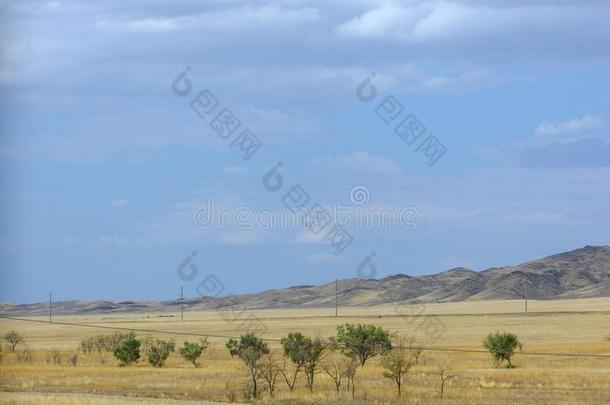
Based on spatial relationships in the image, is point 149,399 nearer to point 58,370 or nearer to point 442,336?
point 58,370

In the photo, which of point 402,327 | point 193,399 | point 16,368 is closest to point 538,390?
point 193,399

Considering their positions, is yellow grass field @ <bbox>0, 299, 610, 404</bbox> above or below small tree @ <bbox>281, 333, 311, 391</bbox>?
below

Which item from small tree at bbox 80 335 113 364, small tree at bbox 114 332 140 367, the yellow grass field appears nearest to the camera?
the yellow grass field

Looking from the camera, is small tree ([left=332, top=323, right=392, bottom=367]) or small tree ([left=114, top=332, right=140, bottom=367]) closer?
small tree ([left=332, top=323, right=392, bottom=367])

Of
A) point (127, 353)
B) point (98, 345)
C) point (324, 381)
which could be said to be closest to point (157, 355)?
point (127, 353)

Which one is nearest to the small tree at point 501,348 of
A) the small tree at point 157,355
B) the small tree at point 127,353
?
the small tree at point 157,355

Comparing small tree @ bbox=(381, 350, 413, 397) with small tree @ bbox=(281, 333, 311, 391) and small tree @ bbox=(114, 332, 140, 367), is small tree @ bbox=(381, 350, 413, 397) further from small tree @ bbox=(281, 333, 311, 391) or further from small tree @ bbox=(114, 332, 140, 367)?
small tree @ bbox=(114, 332, 140, 367)

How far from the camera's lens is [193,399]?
1540 inches

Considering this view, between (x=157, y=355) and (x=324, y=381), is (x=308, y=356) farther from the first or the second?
(x=157, y=355)

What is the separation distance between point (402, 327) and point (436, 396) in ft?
267

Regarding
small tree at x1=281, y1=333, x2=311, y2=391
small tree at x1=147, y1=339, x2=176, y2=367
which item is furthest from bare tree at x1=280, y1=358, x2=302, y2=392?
small tree at x1=147, y1=339, x2=176, y2=367

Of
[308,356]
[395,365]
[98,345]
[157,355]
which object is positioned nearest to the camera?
[395,365]

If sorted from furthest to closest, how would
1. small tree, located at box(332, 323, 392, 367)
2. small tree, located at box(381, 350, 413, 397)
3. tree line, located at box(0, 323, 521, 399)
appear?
1. small tree, located at box(332, 323, 392, 367)
2. tree line, located at box(0, 323, 521, 399)
3. small tree, located at box(381, 350, 413, 397)

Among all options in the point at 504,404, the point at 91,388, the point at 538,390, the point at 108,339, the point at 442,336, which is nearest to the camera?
the point at 504,404
